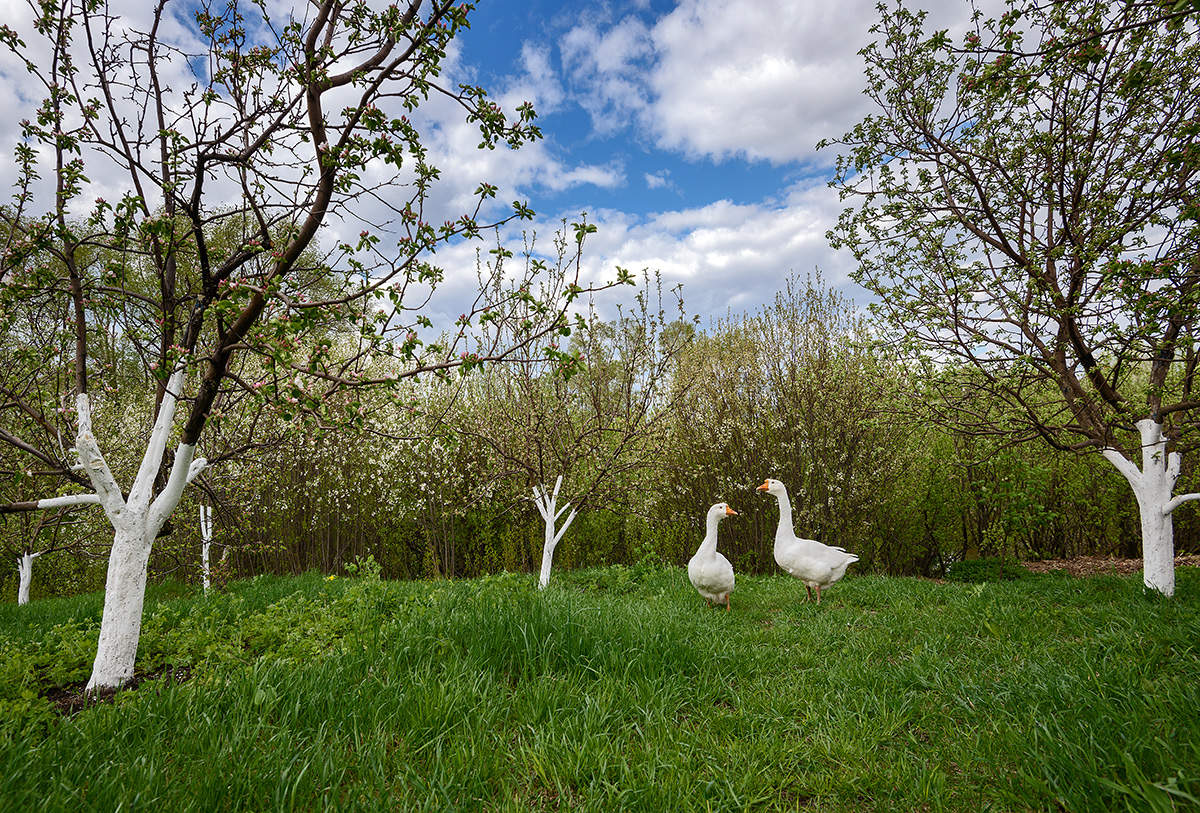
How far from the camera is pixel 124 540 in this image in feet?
13.4

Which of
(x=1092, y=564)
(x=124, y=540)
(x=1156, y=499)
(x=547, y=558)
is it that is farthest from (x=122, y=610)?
(x=1092, y=564)

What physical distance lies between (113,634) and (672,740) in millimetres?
4348

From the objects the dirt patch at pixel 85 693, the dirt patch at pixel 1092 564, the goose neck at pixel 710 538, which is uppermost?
the goose neck at pixel 710 538

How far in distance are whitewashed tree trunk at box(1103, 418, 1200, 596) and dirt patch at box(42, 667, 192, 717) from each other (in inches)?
349

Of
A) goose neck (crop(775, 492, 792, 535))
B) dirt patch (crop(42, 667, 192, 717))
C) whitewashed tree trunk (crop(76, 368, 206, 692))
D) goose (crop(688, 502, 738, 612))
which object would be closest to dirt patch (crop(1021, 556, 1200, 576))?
goose neck (crop(775, 492, 792, 535))

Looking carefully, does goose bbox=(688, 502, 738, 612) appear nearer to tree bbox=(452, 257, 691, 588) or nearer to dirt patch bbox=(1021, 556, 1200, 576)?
tree bbox=(452, 257, 691, 588)

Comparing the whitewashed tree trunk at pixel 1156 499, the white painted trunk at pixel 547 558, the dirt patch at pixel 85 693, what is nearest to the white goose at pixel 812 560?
the whitewashed tree trunk at pixel 1156 499

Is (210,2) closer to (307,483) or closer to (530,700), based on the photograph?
(530,700)

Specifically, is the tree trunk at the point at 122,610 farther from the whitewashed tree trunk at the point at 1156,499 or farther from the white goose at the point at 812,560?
the whitewashed tree trunk at the point at 1156,499

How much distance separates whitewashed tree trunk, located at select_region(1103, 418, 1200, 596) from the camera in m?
5.32

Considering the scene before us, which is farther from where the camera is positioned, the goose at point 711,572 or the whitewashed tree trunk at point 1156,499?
the goose at point 711,572

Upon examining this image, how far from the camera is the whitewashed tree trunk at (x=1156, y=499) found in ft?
17.5

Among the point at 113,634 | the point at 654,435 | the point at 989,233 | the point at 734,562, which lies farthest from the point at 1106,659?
the point at 734,562

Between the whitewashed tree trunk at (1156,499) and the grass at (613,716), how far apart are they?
0.95 m
